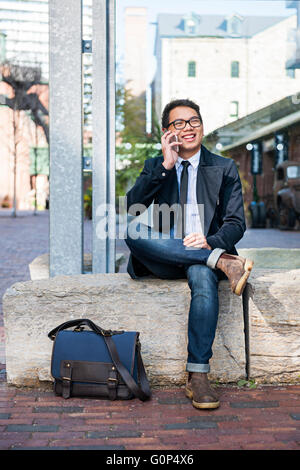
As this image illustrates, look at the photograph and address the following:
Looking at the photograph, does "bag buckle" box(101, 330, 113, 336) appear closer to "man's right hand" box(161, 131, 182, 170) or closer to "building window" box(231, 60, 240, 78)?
"man's right hand" box(161, 131, 182, 170)

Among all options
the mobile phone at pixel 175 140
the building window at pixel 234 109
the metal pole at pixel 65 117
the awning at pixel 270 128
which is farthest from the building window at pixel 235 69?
the mobile phone at pixel 175 140

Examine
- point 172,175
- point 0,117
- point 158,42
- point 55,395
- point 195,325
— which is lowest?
point 55,395

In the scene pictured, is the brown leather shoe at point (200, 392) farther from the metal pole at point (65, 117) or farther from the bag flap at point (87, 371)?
the metal pole at point (65, 117)

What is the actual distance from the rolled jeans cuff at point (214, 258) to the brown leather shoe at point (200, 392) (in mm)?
600

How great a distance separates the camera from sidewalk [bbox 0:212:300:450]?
8.54 ft

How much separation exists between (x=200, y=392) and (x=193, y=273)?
2.15 feet

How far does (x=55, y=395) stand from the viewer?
130 inches

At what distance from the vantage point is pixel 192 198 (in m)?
3.66

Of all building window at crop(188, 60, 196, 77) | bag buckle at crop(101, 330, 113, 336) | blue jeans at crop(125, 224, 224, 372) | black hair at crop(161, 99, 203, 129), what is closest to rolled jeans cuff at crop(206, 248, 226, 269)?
blue jeans at crop(125, 224, 224, 372)

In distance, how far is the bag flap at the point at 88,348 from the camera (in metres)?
3.15

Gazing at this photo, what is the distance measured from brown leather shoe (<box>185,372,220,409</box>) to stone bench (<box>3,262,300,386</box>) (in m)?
0.28

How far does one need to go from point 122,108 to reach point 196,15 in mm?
1147

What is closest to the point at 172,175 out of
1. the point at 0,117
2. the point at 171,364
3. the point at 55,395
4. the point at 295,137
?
the point at 171,364

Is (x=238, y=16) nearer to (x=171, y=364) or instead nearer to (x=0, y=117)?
(x=171, y=364)
